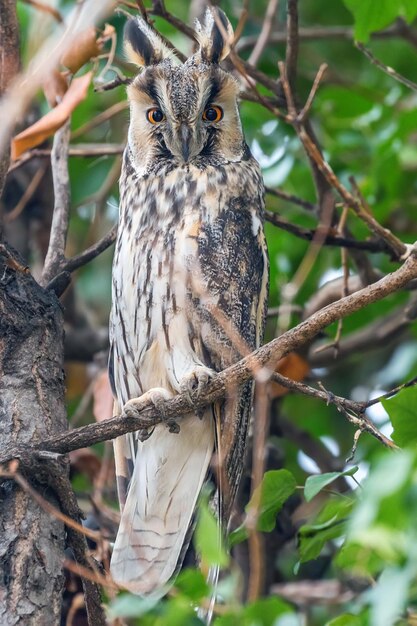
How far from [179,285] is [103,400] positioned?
1.74 feet

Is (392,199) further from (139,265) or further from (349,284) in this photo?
(139,265)

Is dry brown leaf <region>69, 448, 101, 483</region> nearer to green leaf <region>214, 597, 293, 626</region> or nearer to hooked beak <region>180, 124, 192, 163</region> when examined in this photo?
hooked beak <region>180, 124, 192, 163</region>

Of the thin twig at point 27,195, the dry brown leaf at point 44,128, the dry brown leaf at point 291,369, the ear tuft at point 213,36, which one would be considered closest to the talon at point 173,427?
the dry brown leaf at point 291,369

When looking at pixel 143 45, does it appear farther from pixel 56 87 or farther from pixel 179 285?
pixel 179 285

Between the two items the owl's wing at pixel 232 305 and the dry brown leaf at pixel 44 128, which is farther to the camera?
the owl's wing at pixel 232 305

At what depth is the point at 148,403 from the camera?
2.31m

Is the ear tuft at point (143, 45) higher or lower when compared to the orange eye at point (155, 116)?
higher

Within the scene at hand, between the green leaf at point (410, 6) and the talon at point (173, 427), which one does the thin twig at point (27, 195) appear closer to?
the talon at point (173, 427)

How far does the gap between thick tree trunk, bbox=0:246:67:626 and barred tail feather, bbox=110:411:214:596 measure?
0.54 m

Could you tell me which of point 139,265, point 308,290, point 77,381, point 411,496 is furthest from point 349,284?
point 411,496

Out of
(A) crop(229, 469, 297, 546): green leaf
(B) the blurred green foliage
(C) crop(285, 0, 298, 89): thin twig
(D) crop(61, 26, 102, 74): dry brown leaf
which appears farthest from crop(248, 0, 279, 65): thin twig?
(A) crop(229, 469, 297, 546): green leaf

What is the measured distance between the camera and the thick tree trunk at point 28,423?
1.84m

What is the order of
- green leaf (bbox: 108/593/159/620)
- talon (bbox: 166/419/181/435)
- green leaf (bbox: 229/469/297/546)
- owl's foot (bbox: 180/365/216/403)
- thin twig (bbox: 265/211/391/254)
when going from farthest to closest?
thin twig (bbox: 265/211/391/254) < talon (bbox: 166/419/181/435) < owl's foot (bbox: 180/365/216/403) < green leaf (bbox: 229/469/297/546) < green leaf (bbox: 108/593/159/620)

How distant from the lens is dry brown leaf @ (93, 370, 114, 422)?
2.78 meters
